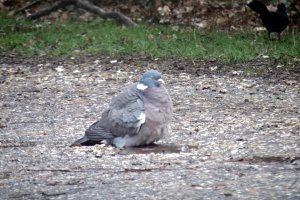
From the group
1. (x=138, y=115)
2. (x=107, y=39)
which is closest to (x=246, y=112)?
(x=138, y=115)

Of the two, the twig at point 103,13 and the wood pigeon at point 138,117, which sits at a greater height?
the wood pigeon at point 138,117

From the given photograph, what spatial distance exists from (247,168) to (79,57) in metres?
6.40

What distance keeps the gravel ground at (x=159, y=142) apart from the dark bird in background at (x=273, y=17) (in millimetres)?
2564

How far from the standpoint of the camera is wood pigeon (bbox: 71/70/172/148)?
6.74 meters

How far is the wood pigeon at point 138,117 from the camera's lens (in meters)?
6.74

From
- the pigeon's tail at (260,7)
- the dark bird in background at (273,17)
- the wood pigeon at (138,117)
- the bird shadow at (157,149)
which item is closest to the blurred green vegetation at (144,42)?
the dark bird in background at (273,17)

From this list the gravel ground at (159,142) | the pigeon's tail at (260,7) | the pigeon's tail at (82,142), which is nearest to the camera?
the gravel ground at (159,142)

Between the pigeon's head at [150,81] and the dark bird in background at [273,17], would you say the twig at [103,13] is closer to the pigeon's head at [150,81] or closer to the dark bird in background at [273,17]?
the dark bird in background at [273,17]

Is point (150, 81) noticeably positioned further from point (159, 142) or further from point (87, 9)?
point (87, 9)

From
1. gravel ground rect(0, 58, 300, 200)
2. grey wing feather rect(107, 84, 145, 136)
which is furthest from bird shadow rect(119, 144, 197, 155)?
grey wing feather rect(107, 84, 145, 136)

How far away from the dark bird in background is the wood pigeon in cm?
636

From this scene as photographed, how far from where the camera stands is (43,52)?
41.1ft

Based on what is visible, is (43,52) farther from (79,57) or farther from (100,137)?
(100,137)

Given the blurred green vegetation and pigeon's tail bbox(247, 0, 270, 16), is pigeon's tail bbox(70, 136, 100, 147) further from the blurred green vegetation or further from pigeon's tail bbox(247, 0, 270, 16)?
pigeon's tail bbox(247, 0, 270, 16)
